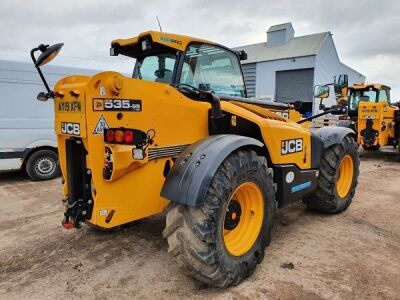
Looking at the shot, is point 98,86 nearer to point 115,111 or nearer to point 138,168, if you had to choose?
point 115,111

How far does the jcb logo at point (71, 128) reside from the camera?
2.66 m

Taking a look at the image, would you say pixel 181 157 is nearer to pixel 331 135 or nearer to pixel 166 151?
pixel 166 151

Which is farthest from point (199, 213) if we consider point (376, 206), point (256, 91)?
point (256, 91)

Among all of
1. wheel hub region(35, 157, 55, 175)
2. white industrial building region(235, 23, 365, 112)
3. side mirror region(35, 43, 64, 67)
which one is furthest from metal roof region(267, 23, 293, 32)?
side mirror region(35, 43, 64, 67)

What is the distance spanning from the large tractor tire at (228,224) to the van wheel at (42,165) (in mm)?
5578

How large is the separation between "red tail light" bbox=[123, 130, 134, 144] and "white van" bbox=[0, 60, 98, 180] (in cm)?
549

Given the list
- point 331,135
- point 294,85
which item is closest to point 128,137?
point 331,135

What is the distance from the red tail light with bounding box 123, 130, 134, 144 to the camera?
101 inches

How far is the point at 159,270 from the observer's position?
3164 mm

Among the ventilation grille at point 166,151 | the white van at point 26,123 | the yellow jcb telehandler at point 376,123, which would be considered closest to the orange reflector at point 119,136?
the ventilation grille at point 166,151

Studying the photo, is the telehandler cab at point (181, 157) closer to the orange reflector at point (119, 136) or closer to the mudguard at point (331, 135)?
the orange reflector at point (119, 136)

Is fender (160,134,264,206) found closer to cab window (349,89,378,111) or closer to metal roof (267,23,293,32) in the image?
cab window (349,89,378,111)

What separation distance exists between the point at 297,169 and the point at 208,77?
4.49 ft

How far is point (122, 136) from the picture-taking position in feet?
8.38
